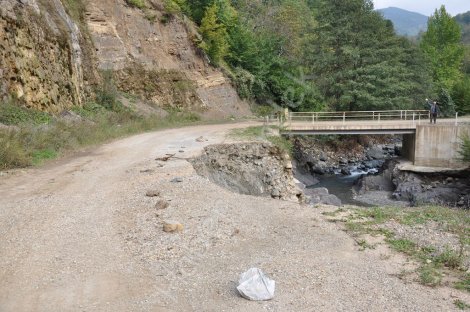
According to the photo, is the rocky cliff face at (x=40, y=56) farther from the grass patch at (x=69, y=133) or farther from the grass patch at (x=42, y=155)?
the grass patch at (x=42, y=155)

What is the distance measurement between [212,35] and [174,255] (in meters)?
28.5

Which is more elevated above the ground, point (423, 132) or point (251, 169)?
point (423, 132)

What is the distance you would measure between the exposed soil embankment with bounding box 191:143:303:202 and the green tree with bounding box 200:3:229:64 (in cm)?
1692

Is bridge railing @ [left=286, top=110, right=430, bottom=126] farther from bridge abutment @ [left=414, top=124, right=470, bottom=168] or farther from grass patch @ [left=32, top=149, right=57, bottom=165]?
grass patch @ [left=32, top=149, right=57, bottom=165]

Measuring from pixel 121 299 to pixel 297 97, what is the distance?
108ft

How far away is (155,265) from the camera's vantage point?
631cm

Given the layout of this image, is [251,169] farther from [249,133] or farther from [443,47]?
[443,47]

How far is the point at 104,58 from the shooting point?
86.4 ft

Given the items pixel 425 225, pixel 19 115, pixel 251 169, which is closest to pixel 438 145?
pixel 251 169

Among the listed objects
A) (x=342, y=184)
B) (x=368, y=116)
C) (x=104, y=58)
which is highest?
(x=104, y=58)

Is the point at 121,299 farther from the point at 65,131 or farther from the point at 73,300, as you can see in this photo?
the point at 65,131

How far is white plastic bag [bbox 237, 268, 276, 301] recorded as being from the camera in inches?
214

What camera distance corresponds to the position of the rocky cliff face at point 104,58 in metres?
16.4

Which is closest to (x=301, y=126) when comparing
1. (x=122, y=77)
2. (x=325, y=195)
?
(x=325, y=195)
